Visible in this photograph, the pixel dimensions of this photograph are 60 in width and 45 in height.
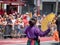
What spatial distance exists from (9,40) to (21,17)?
1.65 metres

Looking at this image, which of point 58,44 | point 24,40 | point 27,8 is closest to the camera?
point 58,44

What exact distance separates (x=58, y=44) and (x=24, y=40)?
41.1 feet

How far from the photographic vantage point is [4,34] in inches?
711

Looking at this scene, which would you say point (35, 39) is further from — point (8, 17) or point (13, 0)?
point (13, 0)

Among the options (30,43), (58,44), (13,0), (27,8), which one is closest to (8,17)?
(13,0)

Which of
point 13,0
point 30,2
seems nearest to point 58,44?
point 13,0

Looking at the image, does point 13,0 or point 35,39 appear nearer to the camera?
point 35,39

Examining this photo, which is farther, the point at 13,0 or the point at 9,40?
the point at 13,0

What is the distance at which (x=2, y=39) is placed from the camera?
18.3m

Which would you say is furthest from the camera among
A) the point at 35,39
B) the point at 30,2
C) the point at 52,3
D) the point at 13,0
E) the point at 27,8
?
the point at 52,3

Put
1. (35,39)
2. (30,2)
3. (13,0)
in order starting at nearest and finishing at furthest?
(35,39) < (13,0) < (30,2)

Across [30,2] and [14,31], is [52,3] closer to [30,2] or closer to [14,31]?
[30,2]

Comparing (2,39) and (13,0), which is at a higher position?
(13,0)

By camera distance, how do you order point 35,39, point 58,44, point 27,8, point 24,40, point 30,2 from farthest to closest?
point 30,2, point 27,8, point 24,40, point 35,39, point 58,44
